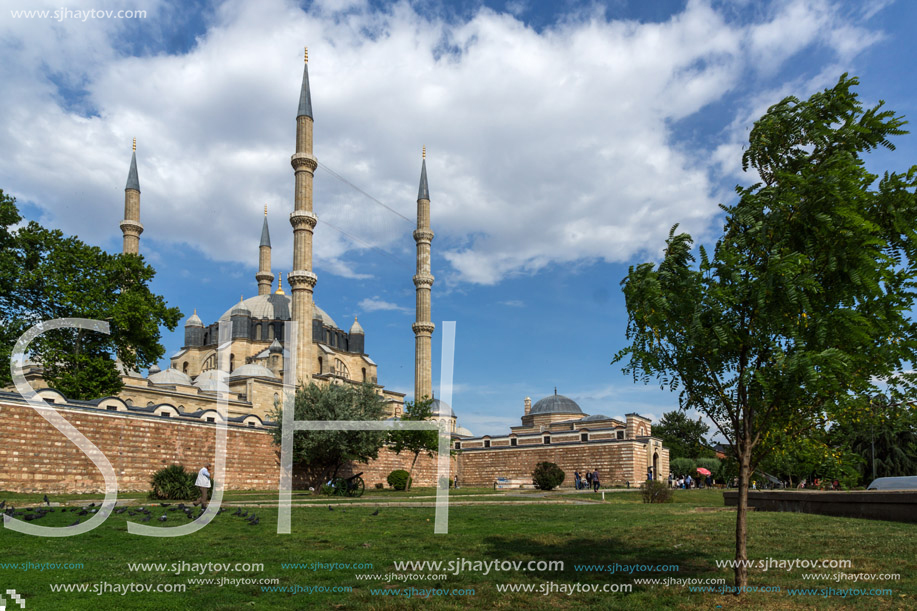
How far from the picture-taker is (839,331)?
5328 mm

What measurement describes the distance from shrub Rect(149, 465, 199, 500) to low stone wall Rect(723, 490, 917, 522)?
13.0 m

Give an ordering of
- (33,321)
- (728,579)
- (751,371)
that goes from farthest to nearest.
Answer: (33,321)
(728,579)
(751,371)

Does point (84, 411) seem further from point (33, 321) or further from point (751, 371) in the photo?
point (751, 371)

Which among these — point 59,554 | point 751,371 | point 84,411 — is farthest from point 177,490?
point 751,371

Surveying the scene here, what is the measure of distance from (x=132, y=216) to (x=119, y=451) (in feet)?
68.8

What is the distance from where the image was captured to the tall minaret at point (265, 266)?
6066cm

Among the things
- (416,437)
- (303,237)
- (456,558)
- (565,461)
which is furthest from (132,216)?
(456,558)

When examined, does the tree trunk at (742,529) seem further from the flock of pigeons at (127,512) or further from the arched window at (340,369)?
the arched window at (340,369)

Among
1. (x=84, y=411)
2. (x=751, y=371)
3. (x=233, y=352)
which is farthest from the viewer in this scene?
(x=233, y=352)

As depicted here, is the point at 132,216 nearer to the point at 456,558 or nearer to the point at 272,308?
the point at 272,308

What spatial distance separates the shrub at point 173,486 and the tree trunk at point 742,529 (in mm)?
14319

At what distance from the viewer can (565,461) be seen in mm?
41781

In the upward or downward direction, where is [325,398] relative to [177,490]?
upward

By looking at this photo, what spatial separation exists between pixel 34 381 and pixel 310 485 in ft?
53.6
